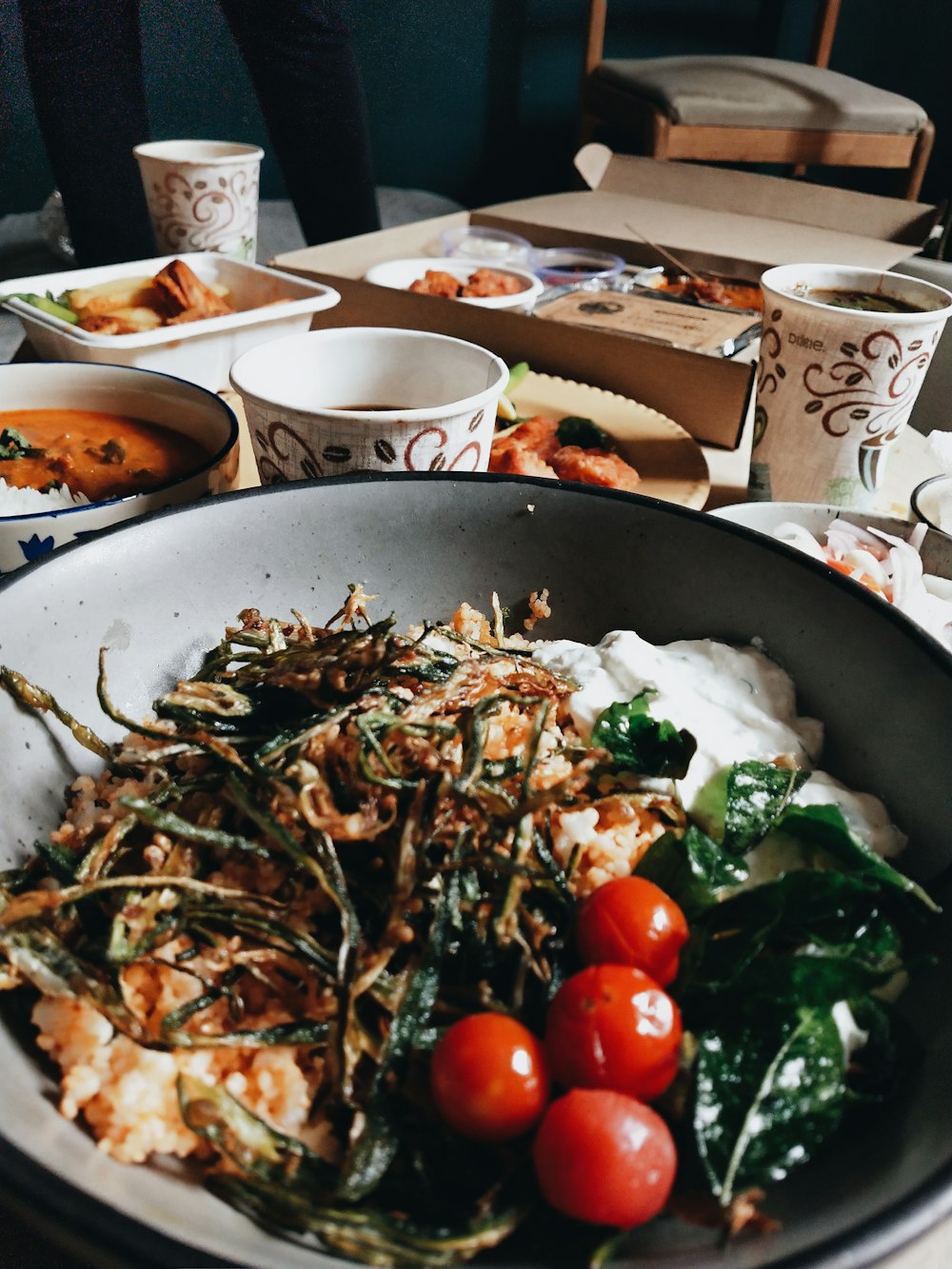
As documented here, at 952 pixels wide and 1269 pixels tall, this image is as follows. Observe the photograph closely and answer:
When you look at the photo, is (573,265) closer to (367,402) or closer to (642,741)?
(367,402)

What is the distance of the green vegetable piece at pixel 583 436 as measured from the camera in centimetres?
152

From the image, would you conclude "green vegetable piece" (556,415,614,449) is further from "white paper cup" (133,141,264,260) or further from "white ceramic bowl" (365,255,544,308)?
"white paper cup" (133,141,264,260)

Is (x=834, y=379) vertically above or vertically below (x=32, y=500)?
above

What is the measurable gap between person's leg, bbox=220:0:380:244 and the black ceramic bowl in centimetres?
178

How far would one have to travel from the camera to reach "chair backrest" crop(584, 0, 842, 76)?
14.8 ft

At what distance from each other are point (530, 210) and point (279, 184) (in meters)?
2.31

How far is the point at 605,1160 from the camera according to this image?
53 cm

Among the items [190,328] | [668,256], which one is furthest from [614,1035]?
[668,256]

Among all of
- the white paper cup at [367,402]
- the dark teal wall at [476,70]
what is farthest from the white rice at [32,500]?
the dark teal wall at [476,70]

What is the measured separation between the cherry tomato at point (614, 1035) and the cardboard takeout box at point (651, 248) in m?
1.09

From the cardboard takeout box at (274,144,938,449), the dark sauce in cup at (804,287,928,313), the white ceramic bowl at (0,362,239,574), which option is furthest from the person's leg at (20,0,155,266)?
the dark sauce in cup at (804,287,928,313)

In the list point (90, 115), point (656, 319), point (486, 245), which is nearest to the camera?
point (656, 319)

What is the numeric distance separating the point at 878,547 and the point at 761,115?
11.6ft

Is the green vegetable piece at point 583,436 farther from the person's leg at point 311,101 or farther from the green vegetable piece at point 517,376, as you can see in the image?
the person's leg at point 311,101
